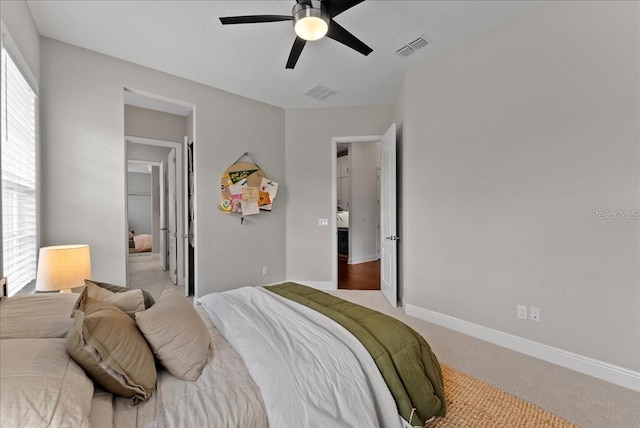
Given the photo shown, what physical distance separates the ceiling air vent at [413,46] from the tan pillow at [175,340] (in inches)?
119

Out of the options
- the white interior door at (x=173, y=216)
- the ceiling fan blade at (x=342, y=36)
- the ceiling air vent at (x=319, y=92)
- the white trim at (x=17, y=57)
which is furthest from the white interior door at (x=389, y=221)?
the white trim at (x=17, y=57)

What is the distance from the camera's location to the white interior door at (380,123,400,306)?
3.63 metres

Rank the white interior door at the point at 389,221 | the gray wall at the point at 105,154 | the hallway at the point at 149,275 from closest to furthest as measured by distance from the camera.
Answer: the gray wall at the point at 105,154 → the white interior door at the point at 389,221 → the hallway at the point at 149,275

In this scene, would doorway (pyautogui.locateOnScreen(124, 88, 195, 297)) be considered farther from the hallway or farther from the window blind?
the window blind

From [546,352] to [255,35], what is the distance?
374cm

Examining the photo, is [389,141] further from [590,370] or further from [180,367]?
[180,367]

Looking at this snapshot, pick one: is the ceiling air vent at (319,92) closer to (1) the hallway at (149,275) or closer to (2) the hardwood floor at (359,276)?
(2) the hardwood floor at (359,276)

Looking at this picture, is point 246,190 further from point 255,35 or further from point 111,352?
point 111,352

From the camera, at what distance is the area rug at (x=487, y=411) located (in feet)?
5.22

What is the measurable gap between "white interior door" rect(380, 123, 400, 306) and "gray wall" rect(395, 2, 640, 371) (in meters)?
0.46

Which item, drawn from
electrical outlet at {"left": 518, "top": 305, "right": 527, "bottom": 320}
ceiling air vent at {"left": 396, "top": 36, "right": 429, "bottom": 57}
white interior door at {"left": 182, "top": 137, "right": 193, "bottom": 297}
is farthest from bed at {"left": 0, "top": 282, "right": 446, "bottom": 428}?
Result: white interior door at {"left": 182, "top": 137, "right": 193, "bottom": 297}

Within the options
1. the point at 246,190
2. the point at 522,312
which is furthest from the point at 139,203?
the point at 522,312

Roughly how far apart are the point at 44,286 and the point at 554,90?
4.10 meters

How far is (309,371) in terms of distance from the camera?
1.20 meters
